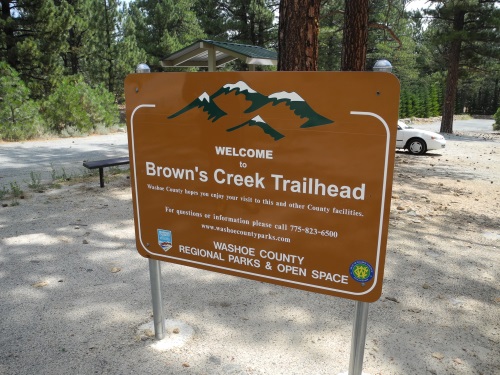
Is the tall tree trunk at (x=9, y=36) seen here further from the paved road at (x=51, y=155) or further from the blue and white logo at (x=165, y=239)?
the blue and white logo at (x=165, y=239)

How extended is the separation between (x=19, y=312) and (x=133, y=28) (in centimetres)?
2598

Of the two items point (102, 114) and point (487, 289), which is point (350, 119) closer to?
point (487, 289)

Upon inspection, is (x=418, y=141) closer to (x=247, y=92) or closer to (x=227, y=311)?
(x=227, y=311)

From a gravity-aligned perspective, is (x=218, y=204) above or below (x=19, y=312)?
above

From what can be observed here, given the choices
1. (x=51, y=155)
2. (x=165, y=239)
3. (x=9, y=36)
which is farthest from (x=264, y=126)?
(x=9, y=36)

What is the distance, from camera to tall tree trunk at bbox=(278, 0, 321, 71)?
14.0ft

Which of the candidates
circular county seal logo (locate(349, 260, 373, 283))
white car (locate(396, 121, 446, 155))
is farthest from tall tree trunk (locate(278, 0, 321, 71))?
white car (locate(396, 121, 446, 155))

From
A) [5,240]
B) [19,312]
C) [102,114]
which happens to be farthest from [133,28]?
[19,312]

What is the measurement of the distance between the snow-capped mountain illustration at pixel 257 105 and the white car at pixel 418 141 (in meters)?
12.5

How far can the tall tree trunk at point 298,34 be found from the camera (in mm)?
4266

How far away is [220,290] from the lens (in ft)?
11.6

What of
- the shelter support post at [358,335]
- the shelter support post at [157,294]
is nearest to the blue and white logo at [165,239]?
the shelter support post at [157,294]

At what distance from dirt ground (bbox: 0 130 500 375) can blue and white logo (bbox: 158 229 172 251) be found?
0.75 metres

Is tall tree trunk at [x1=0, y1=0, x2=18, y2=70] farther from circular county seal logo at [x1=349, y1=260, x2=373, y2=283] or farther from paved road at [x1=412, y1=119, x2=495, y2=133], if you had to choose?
paved road at [x1=412, y1=119, x2=495, y2=133]
